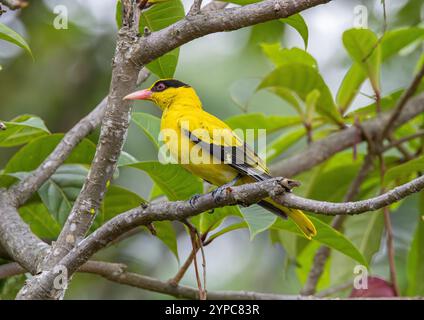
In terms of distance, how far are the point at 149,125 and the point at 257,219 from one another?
845 millimetres

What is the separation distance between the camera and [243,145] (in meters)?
3.03

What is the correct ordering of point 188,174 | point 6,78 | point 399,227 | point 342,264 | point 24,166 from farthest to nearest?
point 6,78
point 399,227
point 342,264
point 24,166
point 188,174

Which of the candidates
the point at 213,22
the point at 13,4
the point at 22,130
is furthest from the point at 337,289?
the point at 13,4

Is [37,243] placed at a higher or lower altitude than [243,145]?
lower

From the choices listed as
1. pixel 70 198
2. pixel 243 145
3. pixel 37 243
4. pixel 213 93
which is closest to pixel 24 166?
pixel 70 198

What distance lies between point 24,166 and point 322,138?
171 cm

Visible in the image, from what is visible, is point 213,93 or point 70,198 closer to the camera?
point 70,198

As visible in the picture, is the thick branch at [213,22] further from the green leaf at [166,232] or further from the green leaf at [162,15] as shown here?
the green leaf at [166,232]

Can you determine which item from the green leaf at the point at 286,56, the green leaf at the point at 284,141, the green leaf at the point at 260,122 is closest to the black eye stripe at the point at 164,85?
the green leaf at the point at 260,122

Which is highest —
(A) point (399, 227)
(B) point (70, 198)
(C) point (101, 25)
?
(C) point (101, 25)

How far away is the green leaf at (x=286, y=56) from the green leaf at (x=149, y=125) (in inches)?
35.2

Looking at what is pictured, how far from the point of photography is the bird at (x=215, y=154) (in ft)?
9.16

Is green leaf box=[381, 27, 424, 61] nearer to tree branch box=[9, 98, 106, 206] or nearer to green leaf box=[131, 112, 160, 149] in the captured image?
green leaf box=[131, 112, 160, 149]
